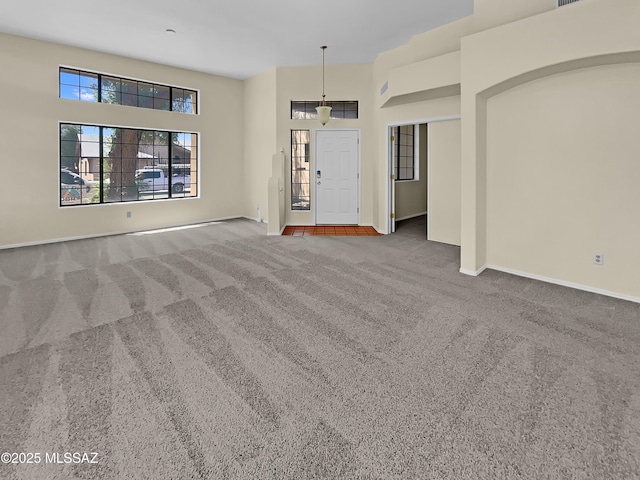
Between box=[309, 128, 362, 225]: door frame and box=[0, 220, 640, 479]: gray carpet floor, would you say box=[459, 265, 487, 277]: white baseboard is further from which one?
box=[309, 128, 362, 225]: door frame

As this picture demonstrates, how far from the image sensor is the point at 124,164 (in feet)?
22.5

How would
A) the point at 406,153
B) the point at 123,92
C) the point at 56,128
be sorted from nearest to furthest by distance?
the point at 56,128, the point at 123,92, the point at 406,153

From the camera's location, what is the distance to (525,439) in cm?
167

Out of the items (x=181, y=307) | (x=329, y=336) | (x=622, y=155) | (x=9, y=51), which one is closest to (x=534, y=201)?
(x=622, y=155)

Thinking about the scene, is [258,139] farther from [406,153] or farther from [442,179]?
[442,179]

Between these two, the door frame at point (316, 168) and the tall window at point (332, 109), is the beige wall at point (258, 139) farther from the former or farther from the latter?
the door frame at point (316, 168)

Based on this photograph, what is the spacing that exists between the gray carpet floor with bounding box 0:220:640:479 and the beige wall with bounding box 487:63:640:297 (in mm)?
373

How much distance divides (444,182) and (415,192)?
279 cm

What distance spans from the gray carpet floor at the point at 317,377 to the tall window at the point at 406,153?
455cm

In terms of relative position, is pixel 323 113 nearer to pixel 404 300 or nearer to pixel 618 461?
pixel 404 300

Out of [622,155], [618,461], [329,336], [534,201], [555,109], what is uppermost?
[555,109]

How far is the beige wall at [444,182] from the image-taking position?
18.8 ft

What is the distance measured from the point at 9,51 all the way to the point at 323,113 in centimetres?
494

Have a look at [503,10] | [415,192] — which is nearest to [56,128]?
[503,10]
